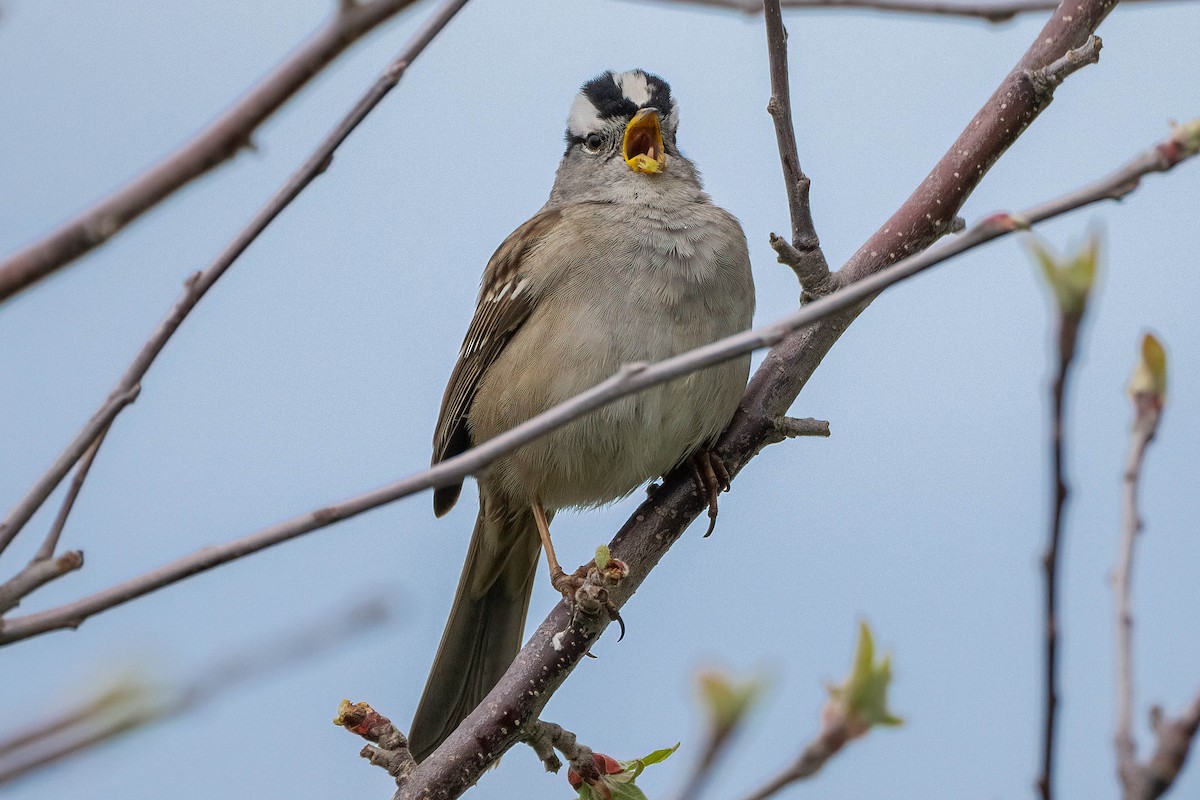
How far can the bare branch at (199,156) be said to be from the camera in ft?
4.09

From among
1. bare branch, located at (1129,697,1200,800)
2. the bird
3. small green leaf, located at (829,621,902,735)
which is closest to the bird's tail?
the bird

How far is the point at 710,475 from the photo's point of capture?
4.02 m

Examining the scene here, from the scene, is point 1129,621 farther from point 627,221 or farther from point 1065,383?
point 627,221

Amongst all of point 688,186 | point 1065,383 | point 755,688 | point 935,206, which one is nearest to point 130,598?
point 755,688

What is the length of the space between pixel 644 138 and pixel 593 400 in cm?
343

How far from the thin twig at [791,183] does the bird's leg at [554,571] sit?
1034 millimetres

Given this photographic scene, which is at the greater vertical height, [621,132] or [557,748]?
[621,132]

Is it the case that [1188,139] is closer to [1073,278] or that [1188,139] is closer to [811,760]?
[1073,278]

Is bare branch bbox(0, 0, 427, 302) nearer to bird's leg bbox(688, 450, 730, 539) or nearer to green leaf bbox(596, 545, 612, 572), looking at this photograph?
green leaf bbox(596, 545, 612, 572)

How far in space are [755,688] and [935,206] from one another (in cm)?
244

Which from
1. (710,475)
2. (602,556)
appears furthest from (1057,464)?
(710,475)

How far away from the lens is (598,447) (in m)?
4.18

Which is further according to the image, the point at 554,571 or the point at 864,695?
the point at 554,571

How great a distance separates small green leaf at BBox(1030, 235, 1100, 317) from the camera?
49.9 inches
